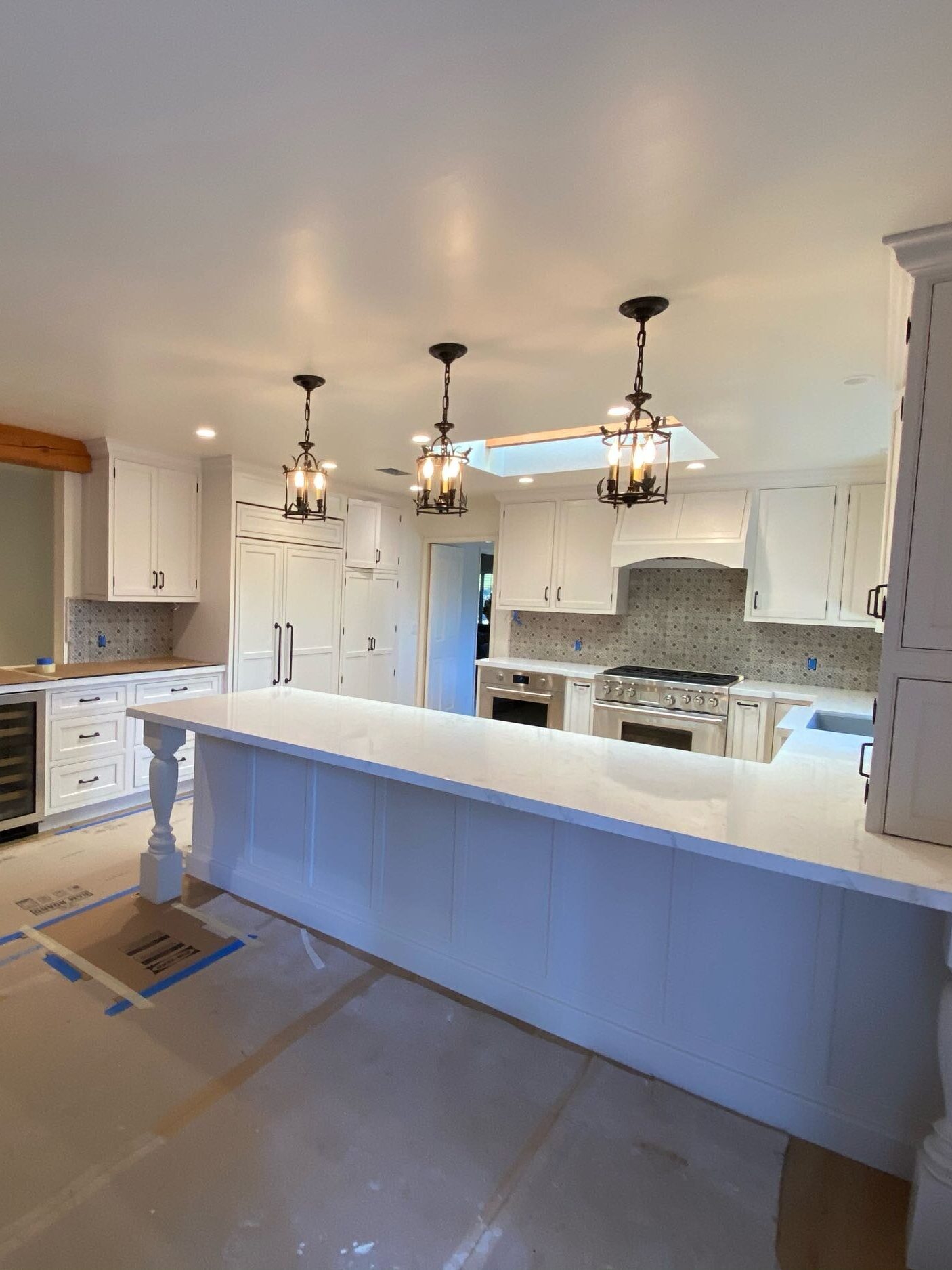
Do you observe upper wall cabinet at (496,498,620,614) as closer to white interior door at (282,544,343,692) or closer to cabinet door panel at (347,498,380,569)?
cabinet door panel at (347,498,380,569)

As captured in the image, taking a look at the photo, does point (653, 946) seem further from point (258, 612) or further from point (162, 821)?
point (258, 612)

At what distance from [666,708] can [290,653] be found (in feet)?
9.23

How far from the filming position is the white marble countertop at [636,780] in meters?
1.37

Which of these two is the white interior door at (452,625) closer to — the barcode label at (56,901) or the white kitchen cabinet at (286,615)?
the white kitchen cabinet at (286,615)

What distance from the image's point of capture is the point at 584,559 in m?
4.88

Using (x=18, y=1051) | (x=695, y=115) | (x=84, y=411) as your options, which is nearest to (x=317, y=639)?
(x=84, y=411)

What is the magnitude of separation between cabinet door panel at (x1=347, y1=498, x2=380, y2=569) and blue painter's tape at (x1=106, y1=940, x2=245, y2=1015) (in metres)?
3.35

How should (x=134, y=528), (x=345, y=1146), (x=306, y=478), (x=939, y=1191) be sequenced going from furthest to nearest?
(x=134, y=528) < (x=306, y=478) < (x=345, y=1146) < (x=939, y=1191)

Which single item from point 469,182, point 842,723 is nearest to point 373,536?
point 842,723

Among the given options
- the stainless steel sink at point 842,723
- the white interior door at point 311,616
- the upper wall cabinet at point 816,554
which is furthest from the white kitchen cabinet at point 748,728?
the white interior door at point 311,616

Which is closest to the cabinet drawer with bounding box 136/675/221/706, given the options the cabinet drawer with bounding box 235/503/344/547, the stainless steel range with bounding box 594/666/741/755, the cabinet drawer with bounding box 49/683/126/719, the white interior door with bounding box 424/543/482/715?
the cabinet drawer with bounding box 49/683/126/719

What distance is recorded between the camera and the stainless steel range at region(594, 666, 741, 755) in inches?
163

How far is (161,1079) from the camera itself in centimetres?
180

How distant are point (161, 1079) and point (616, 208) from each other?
258 cm
